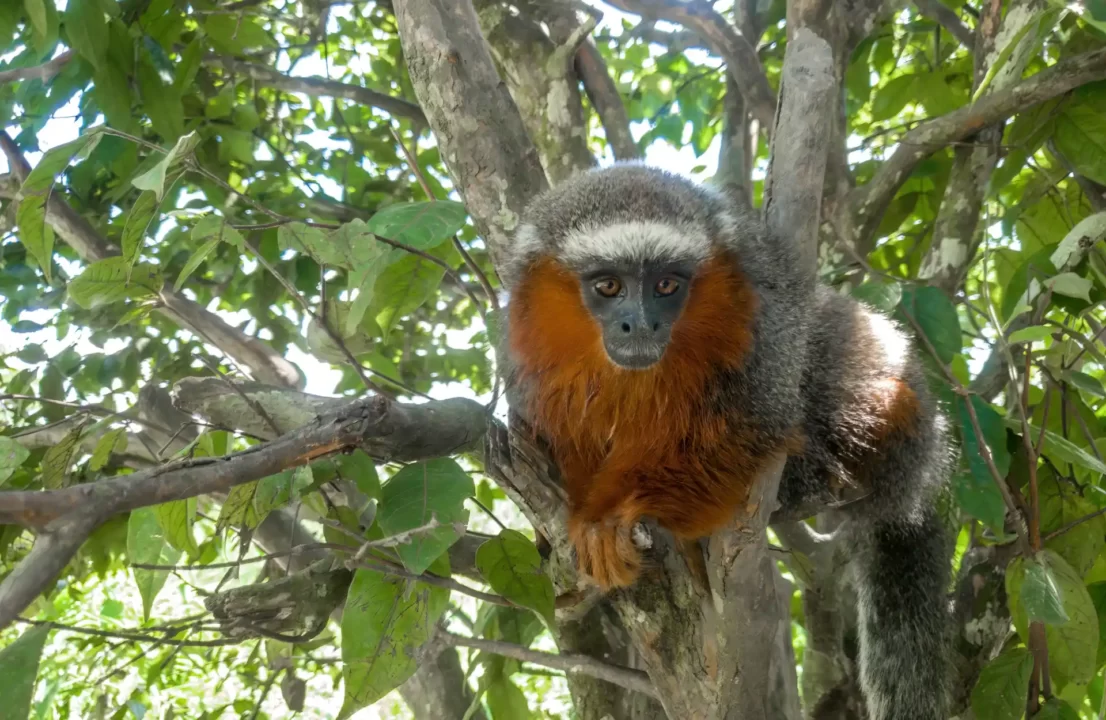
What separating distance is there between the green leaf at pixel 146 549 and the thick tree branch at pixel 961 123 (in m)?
1.72

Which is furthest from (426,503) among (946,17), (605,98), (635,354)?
(946,17)

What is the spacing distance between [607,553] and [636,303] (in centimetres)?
43

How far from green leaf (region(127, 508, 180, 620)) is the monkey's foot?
674mm

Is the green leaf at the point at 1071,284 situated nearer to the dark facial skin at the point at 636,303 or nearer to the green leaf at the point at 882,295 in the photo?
the green leaf at the point at 882,295

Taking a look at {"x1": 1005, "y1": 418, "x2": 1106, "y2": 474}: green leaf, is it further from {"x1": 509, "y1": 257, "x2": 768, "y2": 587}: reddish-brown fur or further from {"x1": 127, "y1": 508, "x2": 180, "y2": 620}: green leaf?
{"x1": 127, "y1": 508, "x2": 180, "y2": 620}: green leaf

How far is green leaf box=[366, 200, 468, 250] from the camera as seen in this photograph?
117 cm

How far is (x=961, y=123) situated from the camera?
1.90m

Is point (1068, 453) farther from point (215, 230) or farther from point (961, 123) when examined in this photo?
point (215, 230)

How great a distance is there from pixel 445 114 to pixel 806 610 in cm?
154

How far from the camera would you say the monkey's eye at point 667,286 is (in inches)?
60.6

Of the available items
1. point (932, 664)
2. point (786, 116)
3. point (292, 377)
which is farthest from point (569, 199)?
point (932, 664)

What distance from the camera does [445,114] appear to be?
5.18 ft

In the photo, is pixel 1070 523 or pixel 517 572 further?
pixel 1070 523

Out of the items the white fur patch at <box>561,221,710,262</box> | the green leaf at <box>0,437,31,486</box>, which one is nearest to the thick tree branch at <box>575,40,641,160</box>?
the white fur patch at <box>561,221,710,262</box>
